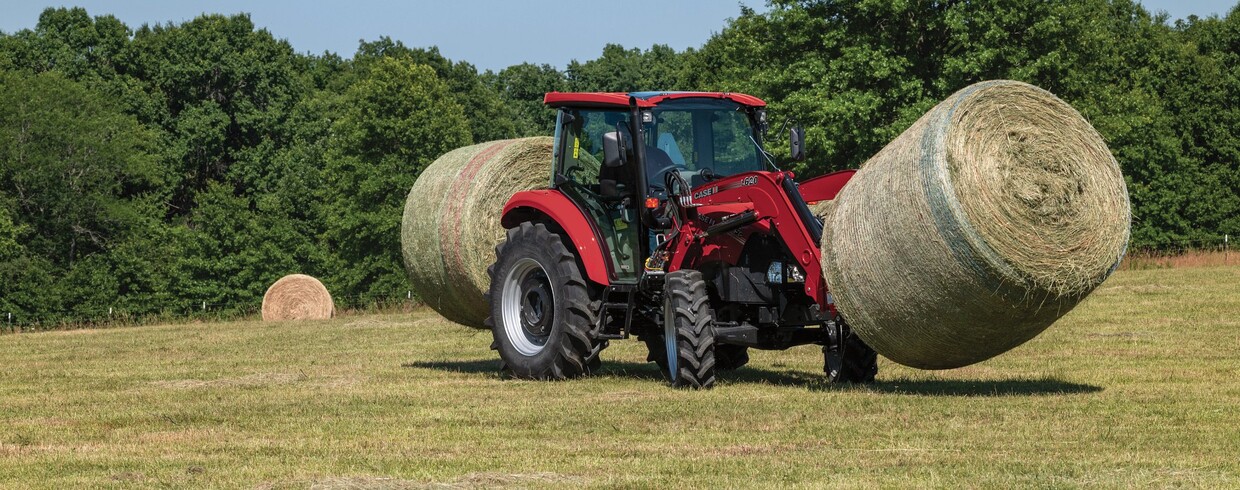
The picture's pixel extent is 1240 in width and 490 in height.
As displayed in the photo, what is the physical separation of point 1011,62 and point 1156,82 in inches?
797

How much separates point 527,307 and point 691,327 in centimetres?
288

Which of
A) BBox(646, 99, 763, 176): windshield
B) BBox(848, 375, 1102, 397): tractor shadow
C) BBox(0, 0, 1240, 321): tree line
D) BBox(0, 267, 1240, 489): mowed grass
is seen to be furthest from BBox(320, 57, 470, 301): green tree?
BBox(848, 375, 1102, 397): tractor shadow

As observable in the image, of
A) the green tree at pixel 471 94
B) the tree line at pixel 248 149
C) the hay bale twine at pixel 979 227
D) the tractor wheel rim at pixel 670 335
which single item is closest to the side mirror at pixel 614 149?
the tractor wheel rim at pixel 670 335

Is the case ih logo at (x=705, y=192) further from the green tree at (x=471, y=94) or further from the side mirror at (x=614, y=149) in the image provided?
the green tree at (x=471, y=94)

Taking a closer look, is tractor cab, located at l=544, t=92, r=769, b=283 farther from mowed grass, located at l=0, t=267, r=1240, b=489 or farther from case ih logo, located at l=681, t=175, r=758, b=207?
mowed grass, located at l=0, t=267, r=1240, b=489

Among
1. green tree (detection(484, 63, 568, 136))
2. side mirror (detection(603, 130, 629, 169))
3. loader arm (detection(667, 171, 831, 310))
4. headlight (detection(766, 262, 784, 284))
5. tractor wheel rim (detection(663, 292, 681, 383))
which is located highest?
green tree (detection(484, 63, 568, 136))

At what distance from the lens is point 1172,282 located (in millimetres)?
28297

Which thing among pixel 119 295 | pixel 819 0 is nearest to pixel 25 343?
pixel 819 0

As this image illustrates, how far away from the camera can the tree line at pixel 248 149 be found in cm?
5203

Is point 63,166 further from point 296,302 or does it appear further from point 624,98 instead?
point 624,98

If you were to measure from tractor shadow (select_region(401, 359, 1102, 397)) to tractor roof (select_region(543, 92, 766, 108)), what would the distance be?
2.54 meters

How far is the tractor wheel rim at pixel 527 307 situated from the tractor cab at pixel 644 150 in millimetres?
917

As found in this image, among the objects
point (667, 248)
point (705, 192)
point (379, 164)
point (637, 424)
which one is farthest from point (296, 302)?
point (637, 424)

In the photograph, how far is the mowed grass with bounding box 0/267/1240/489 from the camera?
861cm
